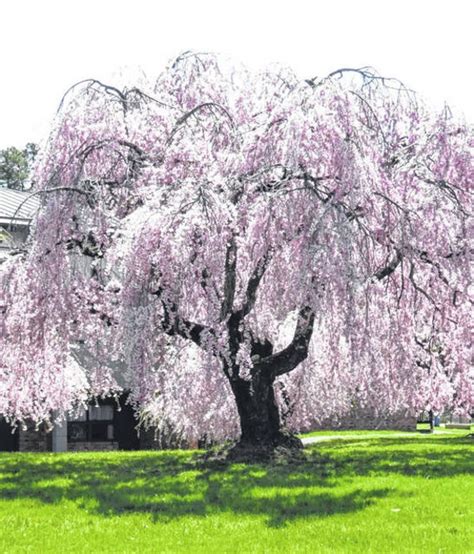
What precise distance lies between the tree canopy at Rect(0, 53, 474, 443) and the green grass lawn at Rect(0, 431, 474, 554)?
1.74 m

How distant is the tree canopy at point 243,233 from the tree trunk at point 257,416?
0.04m

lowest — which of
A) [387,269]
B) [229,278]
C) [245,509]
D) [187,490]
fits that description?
[245,509]

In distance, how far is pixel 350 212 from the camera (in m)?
14.3

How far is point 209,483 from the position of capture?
13938 millimetres

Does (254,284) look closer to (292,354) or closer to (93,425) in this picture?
(292,354)

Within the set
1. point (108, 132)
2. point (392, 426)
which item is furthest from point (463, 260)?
point (392, 426)

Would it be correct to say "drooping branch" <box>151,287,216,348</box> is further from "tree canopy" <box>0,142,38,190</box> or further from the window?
"tree canopy" <box>0,142,38,190</box>

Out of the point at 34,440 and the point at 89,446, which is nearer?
the point at 34,440

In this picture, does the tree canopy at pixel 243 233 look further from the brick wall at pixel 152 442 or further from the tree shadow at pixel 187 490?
the brick wall at pixel 152 442

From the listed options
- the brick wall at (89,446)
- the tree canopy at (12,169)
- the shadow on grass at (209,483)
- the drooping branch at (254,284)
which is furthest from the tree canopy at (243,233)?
the tree canopy at (12,169)

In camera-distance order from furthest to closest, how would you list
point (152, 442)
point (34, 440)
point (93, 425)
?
point (93, 425), point (152, 442), point (34, 440)

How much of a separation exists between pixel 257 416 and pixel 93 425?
17.2 meters

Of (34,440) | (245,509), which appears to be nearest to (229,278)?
(245,509)

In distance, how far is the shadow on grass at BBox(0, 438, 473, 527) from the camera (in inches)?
449
